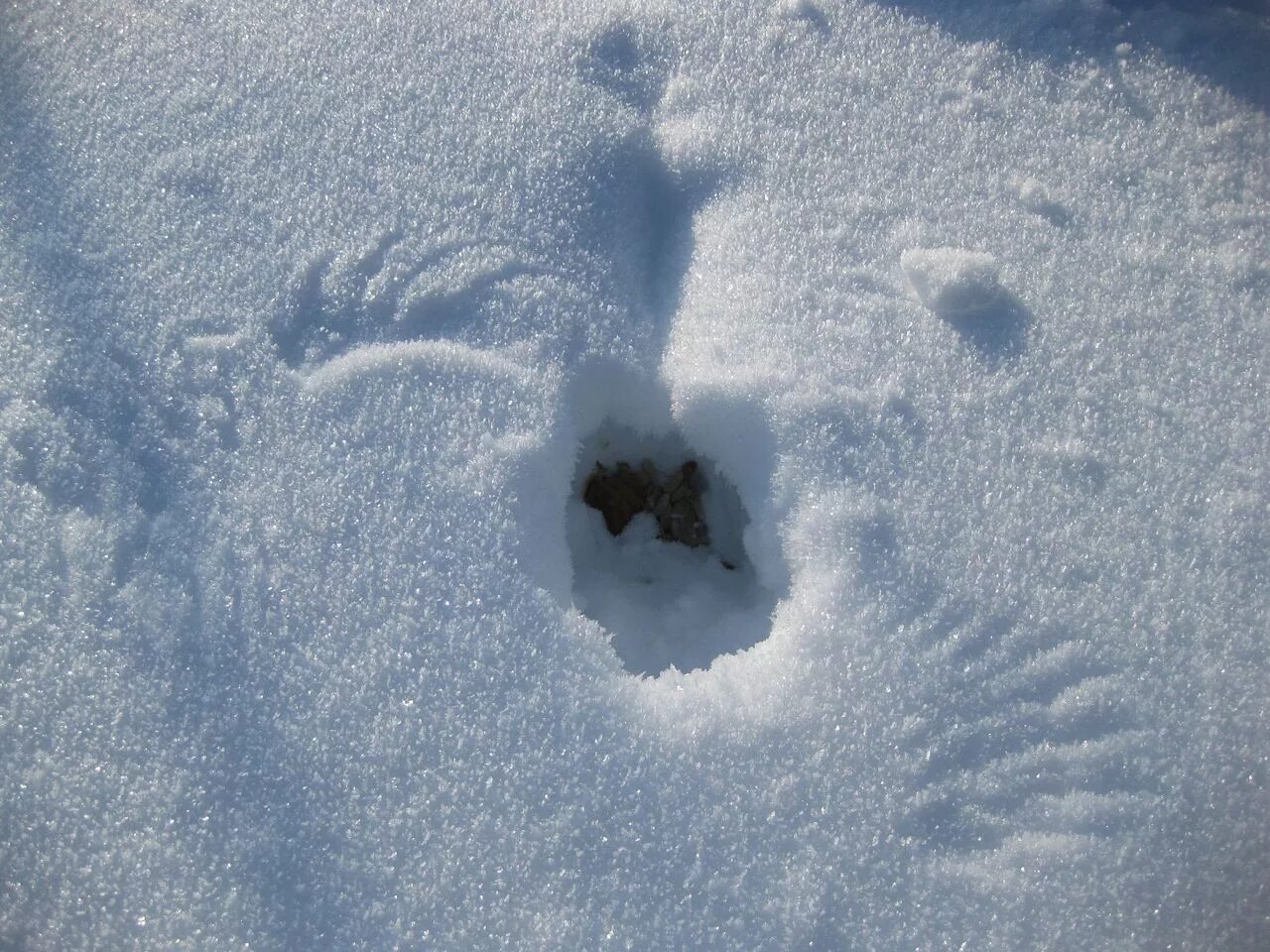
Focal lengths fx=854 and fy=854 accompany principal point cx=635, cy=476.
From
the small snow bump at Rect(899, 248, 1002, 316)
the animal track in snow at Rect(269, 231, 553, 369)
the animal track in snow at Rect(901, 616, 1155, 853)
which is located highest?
the small snow bump at Rect(899, 248, 1002, 316)

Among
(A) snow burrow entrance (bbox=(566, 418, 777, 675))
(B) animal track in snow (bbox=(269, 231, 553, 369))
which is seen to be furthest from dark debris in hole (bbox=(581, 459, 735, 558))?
(B) animal track in snow (bbox=(269, 231, 553, 369))

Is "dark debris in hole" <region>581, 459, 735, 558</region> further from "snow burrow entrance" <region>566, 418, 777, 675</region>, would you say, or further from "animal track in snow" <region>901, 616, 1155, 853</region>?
"animal track in snow" <region>901, 616, 1155, 853</region>

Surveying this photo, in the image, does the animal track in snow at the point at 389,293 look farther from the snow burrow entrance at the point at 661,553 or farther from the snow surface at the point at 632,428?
the snow burrow entrance at the point at 661,553

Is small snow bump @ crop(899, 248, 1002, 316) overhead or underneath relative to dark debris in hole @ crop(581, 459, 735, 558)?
overhead

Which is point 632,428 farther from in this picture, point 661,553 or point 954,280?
point 954,280

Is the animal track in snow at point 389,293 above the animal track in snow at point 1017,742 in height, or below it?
above

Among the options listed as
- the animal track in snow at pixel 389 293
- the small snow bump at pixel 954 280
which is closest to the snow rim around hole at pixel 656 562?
the animal track in snow at pixel 389 293

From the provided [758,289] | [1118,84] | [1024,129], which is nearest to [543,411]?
[758,289]

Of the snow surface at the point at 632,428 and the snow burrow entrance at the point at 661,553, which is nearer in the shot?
the snow surface at the point at 632,428
